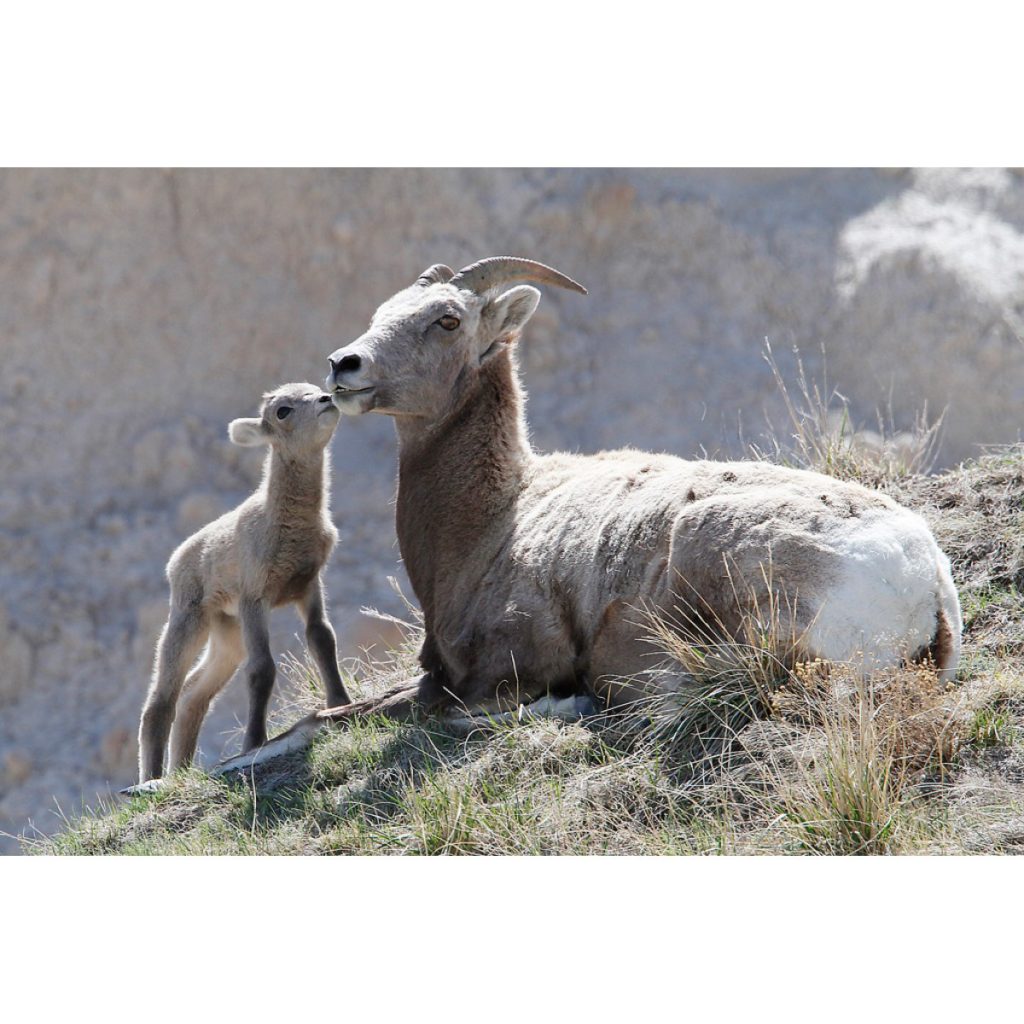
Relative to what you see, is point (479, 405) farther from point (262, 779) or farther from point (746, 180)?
point (746, 180)

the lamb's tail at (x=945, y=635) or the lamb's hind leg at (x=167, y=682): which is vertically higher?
the lamb's tail at (x=945, y=635)

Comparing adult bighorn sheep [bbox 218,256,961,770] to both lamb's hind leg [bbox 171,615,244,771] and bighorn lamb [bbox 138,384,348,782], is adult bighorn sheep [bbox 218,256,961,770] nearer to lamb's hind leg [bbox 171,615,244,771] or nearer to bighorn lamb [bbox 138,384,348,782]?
bighorn lamb [bbox 138,384,348,782]

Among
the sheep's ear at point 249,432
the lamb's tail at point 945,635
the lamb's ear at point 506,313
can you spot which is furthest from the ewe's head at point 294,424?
the lamb's tail at point 945,635

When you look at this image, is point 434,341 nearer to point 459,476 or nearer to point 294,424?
point 459,476

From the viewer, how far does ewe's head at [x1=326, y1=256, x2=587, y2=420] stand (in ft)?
21.1

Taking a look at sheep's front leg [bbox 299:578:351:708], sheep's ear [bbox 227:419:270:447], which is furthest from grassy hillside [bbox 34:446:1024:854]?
sheep's ear [bbox 227:419:270:447]

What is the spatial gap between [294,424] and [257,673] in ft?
4.43

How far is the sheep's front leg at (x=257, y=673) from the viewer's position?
662cm

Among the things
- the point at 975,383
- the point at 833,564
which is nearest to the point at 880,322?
the point at 975,383

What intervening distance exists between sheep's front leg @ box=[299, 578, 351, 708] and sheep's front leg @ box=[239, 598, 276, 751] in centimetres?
29

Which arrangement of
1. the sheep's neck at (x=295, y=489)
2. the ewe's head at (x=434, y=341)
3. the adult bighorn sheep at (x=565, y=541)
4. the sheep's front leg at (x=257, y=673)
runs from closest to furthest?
the adult bighorn sheep at (x=565, y=541) < the ewe's head at (x=434, y=341) < the sheep's front leg at (x=257, y=673) < the sheep's neck at (x=295, y=489)

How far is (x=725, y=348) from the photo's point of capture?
61.6 feet

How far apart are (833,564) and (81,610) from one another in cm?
1460

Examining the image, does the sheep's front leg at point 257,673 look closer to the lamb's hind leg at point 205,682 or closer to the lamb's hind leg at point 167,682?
the lamb's hind leg at point 167,682
